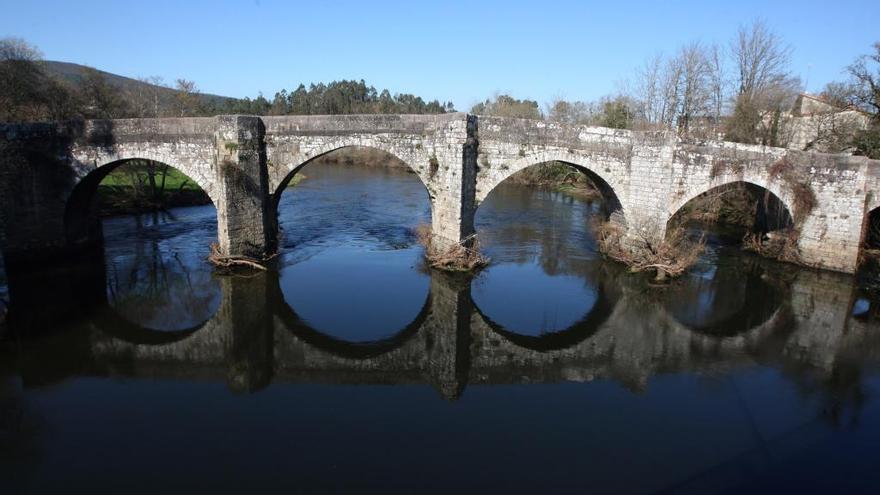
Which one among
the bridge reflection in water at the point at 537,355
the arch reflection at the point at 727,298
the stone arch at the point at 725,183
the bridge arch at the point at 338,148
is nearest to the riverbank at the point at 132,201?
the bridge reflection in water at the point at 537,355

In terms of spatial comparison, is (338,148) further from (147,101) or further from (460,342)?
(147,101)

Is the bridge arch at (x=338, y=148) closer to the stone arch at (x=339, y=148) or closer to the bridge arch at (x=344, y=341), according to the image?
the stone arch at (x=339, y=148)

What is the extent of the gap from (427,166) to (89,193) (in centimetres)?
982

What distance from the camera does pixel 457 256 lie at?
13.6 m

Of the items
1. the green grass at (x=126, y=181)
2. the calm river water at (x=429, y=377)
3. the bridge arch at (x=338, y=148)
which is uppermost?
the bridge arch at (x=338, y=148)

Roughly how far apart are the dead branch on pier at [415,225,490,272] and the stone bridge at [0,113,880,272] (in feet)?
0.80

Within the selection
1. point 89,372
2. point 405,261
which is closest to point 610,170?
point 405,261

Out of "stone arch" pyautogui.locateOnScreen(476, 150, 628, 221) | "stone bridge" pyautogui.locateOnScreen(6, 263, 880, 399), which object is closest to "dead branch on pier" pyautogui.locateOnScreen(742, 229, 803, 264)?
"stone bridge" pyautogui.locateOnScreen(6, 263, 880, 399)

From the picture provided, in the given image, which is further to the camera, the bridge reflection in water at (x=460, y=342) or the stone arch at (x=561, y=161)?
the stone arch at (x=561, y=161)

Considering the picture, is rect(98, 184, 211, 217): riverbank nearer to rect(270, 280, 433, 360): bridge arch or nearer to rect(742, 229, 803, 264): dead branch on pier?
rect(270, 280, 433, 360): bridge arch

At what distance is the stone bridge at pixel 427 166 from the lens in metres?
12.9

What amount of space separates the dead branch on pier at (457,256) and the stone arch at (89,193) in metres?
5.69

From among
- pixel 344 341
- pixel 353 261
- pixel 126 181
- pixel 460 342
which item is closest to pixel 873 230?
pixel 460 342

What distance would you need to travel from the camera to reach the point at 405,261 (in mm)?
14453
